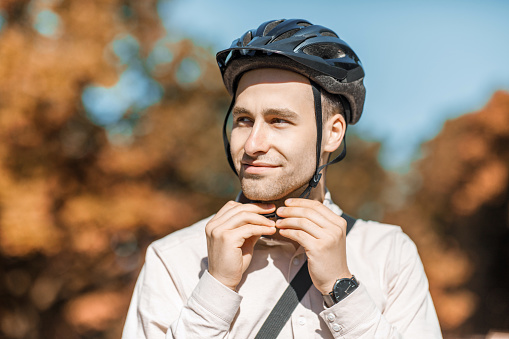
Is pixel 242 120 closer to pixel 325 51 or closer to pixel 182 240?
pixel 325 51

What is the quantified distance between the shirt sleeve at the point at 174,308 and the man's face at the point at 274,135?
535 millimetres

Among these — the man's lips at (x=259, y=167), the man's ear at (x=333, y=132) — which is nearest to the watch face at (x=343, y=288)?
the man's lips at (x=259, y=167)

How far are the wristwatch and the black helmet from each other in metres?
1.04

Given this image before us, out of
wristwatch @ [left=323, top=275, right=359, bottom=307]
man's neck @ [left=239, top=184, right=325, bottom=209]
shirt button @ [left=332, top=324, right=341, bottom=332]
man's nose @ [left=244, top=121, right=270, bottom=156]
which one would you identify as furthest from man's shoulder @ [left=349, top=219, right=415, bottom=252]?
man's nose @ [left=244, top=121, right=270, bottom=156]

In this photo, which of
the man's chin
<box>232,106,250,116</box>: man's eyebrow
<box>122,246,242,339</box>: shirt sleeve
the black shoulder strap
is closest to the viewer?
<box>122,246,242,339</box>: shirt sleeve

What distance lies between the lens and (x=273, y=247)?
9.01ft

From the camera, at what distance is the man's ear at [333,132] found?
286cm

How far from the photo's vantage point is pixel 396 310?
8.63 feet

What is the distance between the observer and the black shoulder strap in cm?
247

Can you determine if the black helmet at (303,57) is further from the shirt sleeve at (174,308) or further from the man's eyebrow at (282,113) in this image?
the shirt sleeve at (174,308)

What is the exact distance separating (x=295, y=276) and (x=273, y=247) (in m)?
0.21

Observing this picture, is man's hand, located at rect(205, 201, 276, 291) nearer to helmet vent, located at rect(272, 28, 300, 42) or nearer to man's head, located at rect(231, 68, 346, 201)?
man's head, located at rect(231, 68, 346, 201)

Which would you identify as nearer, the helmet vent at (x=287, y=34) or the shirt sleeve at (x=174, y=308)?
the shirt sleeve at (x=174, y=308)

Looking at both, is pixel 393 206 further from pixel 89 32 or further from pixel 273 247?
pixel 273 247
